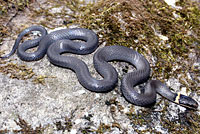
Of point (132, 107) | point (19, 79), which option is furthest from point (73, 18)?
point (132, 107)

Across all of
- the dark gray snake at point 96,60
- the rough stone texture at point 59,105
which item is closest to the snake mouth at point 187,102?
the dark gray snake at point 96,60

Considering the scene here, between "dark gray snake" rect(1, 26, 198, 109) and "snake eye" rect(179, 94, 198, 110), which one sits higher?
"dark gray snake" rect(1, 26, 198, 109)

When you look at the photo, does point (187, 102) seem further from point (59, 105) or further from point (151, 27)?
point (59, 105)

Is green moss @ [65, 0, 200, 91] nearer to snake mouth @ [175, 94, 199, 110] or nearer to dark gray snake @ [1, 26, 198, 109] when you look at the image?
dark gray snake @ [1, 26, 198, 109]

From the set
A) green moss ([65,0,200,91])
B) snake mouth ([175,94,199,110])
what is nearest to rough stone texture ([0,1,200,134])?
snake mouth ([175,94,199,110])

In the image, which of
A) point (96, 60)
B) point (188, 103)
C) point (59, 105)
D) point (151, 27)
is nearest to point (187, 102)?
point (188, 103)

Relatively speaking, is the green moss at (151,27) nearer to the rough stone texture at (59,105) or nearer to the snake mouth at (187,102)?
the snake mouth at (187,102)

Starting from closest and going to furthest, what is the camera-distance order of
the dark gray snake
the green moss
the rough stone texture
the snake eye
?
the rough stone texture, the dark gray snake, the snake eye, the green moss
